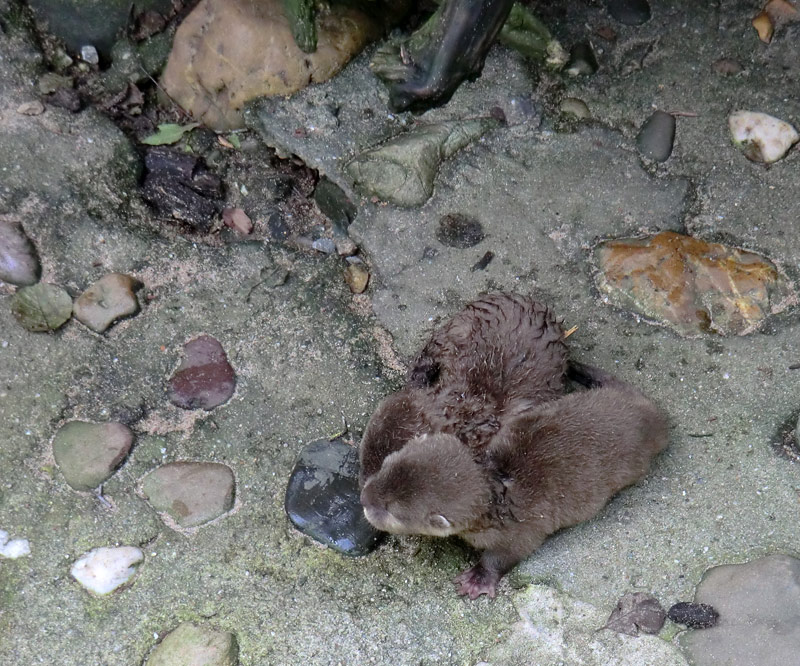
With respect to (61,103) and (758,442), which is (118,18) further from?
(758,442)

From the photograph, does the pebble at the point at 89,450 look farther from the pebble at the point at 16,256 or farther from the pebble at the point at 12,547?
the pebble at the point at 16,256

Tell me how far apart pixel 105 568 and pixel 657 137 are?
9.23 ft

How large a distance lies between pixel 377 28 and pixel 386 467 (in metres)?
2.12

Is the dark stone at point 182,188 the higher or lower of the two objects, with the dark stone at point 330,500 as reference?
higher

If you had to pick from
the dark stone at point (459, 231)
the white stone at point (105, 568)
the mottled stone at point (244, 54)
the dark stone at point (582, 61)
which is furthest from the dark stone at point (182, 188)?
the dark stone at point (582, 61)

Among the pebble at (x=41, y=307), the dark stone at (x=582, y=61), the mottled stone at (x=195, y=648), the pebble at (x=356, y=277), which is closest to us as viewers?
the mottled stone at (x=195, y=648)

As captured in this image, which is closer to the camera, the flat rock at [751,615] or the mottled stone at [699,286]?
the flat rock at [751,615]

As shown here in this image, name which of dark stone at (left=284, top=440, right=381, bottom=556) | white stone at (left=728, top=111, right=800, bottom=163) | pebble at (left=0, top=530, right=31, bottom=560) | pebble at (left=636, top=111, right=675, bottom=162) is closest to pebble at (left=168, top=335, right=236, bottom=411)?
dark stone at (left=284, top=440, right=381, bottom=556)

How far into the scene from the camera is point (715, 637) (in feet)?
8.25

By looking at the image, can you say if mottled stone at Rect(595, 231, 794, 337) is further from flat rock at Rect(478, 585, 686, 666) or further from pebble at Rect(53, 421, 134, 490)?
pebble at Rect(53, 421, 134, 490)

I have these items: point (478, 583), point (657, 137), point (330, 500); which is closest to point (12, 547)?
point (330, 500)

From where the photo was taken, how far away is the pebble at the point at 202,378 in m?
2.97

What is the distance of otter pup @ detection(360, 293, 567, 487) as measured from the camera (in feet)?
8.99

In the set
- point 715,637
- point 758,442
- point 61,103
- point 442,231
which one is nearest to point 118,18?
point 61,103
